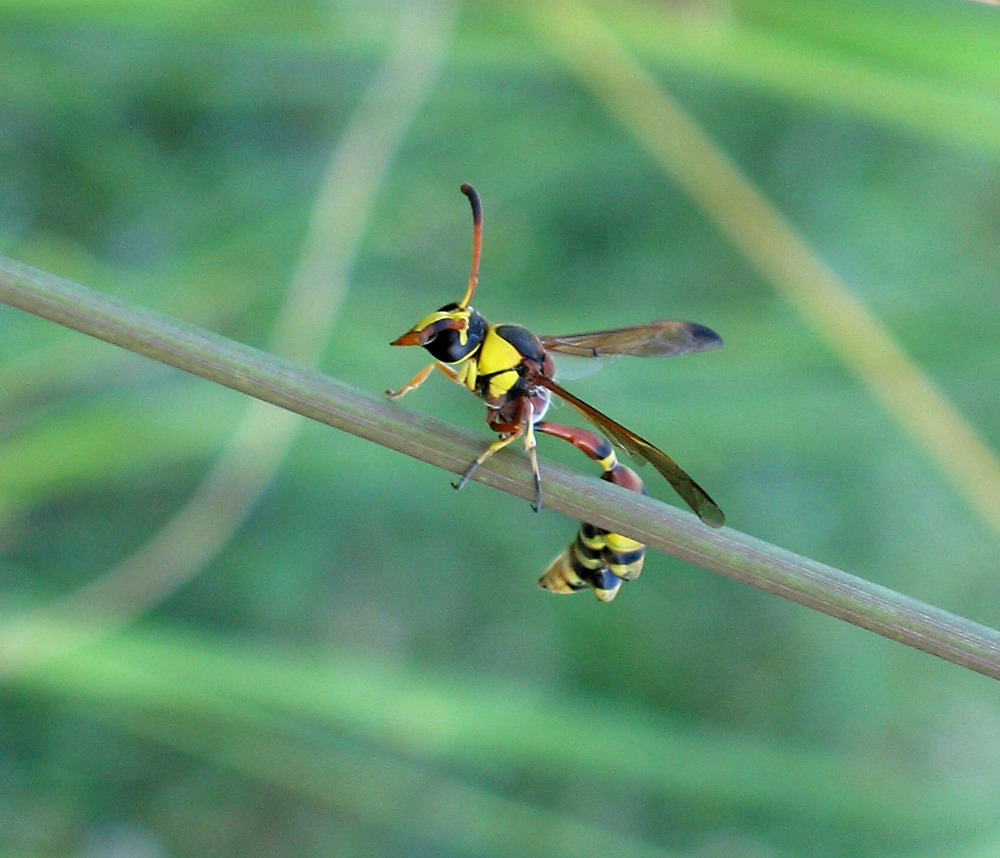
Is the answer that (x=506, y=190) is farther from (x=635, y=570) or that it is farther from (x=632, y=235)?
(x=635, y=570)

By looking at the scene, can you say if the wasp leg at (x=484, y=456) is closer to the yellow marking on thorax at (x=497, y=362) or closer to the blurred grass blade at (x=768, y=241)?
the yellow marking on thorax at (x=497, y=362)

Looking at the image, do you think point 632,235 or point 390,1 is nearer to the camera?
point 390,1

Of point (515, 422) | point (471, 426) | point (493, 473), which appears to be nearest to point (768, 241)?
point (471, 426)

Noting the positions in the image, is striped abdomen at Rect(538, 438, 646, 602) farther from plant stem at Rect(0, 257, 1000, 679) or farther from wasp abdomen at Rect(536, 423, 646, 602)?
plant stem at Rect(0, 257, 1000, 679)

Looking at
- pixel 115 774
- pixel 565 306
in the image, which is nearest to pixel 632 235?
pixel 565 306

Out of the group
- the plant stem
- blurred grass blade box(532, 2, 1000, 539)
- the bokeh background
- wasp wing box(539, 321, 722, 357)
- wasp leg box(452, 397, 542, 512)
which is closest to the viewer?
the plant stem

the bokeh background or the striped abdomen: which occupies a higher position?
the bokeh background

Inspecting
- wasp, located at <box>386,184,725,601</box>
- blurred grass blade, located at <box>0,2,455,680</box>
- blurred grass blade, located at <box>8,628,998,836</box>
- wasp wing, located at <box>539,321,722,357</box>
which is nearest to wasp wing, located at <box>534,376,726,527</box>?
wasp, located at <box>386,184,725,601</box>
